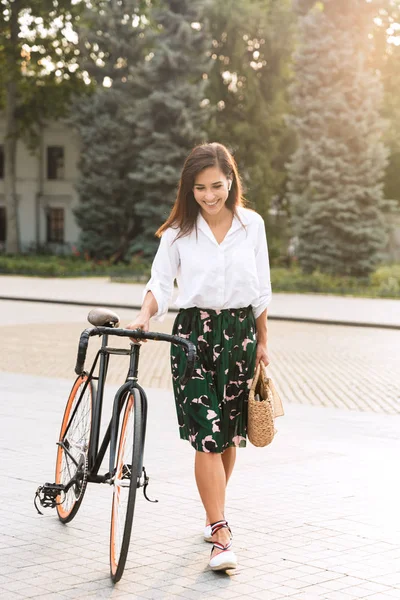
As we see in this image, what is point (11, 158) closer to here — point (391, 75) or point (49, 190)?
point (49, 190)

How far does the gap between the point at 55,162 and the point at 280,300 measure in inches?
Result: 1195

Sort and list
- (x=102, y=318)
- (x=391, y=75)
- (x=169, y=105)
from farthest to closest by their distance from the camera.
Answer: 1. (x=391, y=75)
2. (x=169, y=105)
3. (x=102, y=318)

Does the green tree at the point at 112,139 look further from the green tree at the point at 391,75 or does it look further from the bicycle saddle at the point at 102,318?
the bicycle saddle at the point at 102,318

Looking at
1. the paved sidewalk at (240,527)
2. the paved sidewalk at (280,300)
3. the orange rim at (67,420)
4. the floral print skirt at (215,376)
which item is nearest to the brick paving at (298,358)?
the paved sidewalk at (280,300)

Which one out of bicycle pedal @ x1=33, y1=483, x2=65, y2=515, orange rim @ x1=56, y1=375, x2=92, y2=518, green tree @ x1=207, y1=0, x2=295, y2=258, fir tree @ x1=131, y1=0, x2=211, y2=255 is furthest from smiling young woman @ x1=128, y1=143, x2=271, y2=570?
green tree @ x1=207, y1=0, x2=295, y2=258

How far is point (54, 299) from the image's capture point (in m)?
27.0

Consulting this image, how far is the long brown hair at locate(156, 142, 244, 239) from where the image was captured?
5.22m

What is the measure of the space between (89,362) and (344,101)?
74.1 ft

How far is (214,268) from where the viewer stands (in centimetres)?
514

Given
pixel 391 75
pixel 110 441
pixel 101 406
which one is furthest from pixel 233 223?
pixel 391 75

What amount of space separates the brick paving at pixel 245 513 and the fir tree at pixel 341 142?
78.7ft

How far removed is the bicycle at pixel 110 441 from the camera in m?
4.70

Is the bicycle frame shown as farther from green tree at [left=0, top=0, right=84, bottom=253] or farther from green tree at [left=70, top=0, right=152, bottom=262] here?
green tree at [left=0, top=0, right=84, bottom=253]

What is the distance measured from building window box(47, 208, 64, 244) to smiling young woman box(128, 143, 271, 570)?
52.1 m
